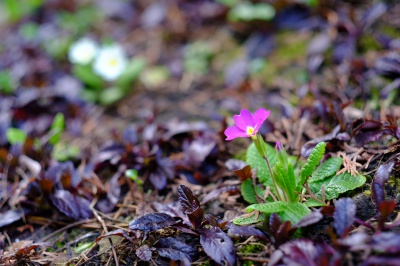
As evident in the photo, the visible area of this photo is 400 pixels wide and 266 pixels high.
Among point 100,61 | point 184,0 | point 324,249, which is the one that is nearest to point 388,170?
point 324,249

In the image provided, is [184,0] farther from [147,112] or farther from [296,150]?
[296,150]

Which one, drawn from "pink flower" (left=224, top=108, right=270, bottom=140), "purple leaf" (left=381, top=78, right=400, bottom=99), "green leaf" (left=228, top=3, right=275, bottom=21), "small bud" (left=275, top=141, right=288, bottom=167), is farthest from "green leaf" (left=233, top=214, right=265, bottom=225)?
"green leaf" (left=228, top=3, right=275, bottom=21)

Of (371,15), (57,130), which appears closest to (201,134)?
(57,130)

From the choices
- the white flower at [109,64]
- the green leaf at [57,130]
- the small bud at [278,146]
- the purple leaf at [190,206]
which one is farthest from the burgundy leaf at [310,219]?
the white flower at [109,64]

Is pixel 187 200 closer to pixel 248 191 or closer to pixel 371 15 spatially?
pixel 248 191

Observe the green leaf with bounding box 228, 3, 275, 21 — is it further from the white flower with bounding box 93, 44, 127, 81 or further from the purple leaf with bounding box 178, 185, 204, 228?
the purple leaf with bounding box 178, 185, 204, 228

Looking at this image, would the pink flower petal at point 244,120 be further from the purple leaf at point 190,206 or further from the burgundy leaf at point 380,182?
the burgundy leaf at point 380,182
